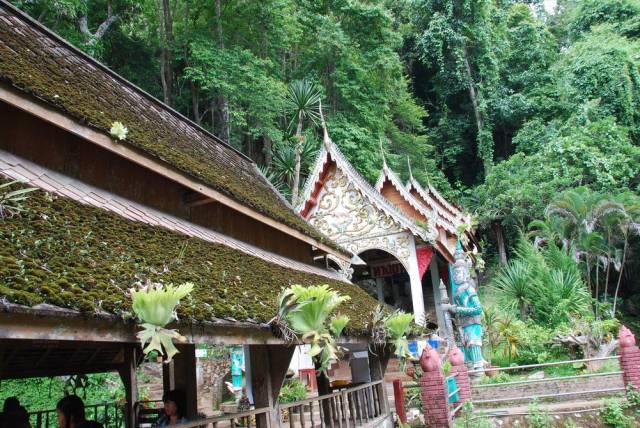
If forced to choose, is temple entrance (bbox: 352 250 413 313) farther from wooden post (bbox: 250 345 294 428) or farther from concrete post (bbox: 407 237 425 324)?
wooden post (bbox: 250 345 294 428)

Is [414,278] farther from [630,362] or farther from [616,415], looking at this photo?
[616,415]

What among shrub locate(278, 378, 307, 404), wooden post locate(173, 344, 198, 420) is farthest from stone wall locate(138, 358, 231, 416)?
wooden post locate(173, 344, 198, 420)

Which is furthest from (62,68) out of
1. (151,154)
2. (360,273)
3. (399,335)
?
(360,273)

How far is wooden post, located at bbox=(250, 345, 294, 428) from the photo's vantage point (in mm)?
5816

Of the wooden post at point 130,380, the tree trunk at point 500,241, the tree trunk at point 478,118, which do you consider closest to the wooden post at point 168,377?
the wooden post at point 130,380

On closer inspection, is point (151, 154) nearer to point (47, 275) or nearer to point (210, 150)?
point (47, 275)

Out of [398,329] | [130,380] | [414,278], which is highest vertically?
[414,278]

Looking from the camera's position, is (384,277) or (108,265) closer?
(108,265)

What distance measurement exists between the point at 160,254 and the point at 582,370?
1244cm

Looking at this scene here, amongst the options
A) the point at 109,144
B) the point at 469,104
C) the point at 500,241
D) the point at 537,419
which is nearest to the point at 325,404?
the point at 537,419

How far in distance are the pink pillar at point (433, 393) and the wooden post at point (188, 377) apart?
428cm

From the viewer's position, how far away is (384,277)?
2161cm

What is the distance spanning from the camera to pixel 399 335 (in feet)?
23.4

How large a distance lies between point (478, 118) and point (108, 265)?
3158 centimetres
